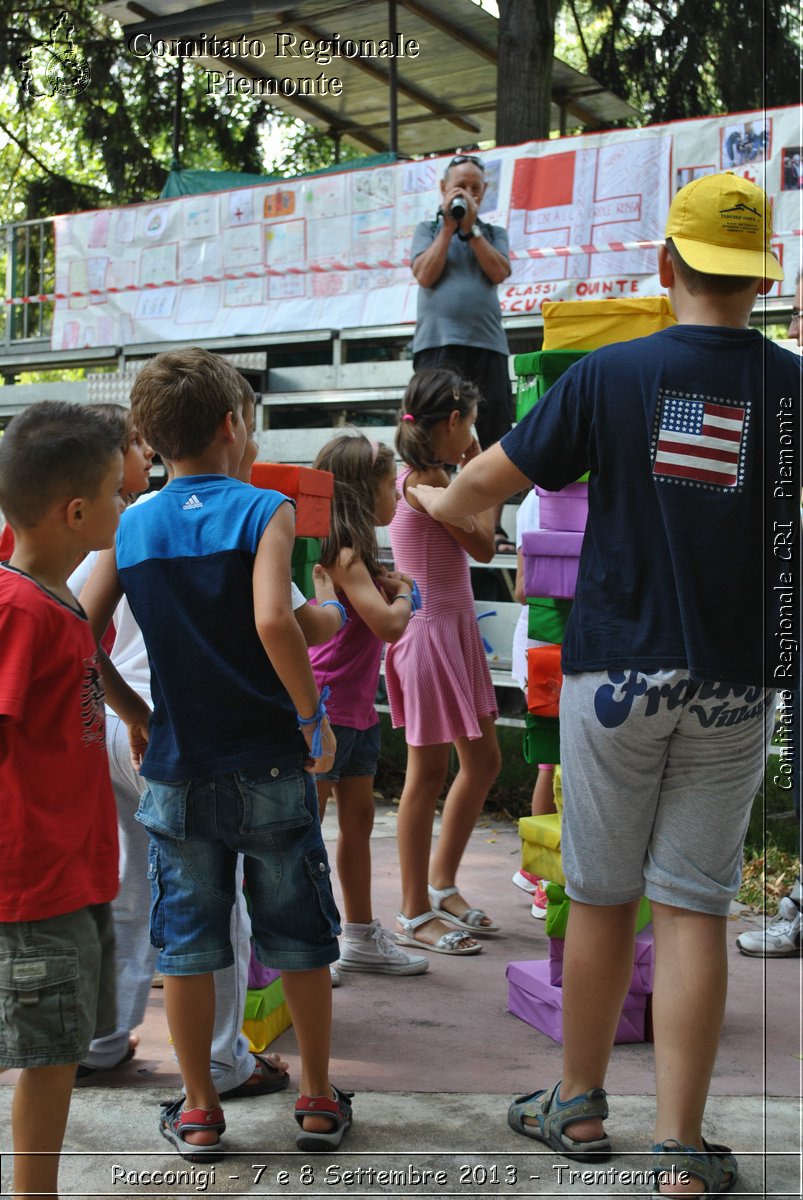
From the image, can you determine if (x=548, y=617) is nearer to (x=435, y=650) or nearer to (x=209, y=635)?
(x=435, y=650)

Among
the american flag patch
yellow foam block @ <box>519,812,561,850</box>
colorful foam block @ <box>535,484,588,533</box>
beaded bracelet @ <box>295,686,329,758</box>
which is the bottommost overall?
yellow foam block @ <box>519,812,561,850</box>

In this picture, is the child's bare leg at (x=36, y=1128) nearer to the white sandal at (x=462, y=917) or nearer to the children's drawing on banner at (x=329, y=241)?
the white sandal at (x=462, y=917)

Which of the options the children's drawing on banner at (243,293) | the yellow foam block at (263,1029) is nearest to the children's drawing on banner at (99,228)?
the children's drawing on banner at (243,293)

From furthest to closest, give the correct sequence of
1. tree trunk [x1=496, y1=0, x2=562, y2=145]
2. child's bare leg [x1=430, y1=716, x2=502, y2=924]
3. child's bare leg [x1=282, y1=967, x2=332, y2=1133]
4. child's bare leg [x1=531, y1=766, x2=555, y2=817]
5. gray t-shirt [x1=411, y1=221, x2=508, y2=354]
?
1. tree trunk [x1=496, y1=0, x2=562, y2=145]
2. gray t-shirt [x1=411, y1=221, x2=508, y2=354]
3. child's bare leg [x1=531, y1=766, x2=555, y2=817]
4. child's bare leg [x1=430, y1=716, x2=502, y2=924]
5. child's bare leg [x1=282, y1=967, x2=332, y2=1133]

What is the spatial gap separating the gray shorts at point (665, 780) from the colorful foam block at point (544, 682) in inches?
29.5

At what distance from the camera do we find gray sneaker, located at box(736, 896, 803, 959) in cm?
427

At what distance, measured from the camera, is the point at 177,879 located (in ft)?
8.86

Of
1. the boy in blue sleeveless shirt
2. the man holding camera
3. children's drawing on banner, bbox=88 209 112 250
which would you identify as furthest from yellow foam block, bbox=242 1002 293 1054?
children's drawing on banner, bbox=88 209 112 250

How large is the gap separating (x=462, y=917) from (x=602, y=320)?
232cm

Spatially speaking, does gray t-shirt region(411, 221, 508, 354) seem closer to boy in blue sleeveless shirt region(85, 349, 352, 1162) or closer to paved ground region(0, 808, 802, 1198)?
paved ground region(0, 808, 802, 1198)

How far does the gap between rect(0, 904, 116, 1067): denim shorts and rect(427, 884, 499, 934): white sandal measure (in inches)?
95.0

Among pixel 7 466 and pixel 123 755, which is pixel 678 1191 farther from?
pixel 7 466

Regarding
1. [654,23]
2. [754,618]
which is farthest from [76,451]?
[654,23]

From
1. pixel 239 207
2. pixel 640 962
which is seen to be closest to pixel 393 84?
pixel 239 207
